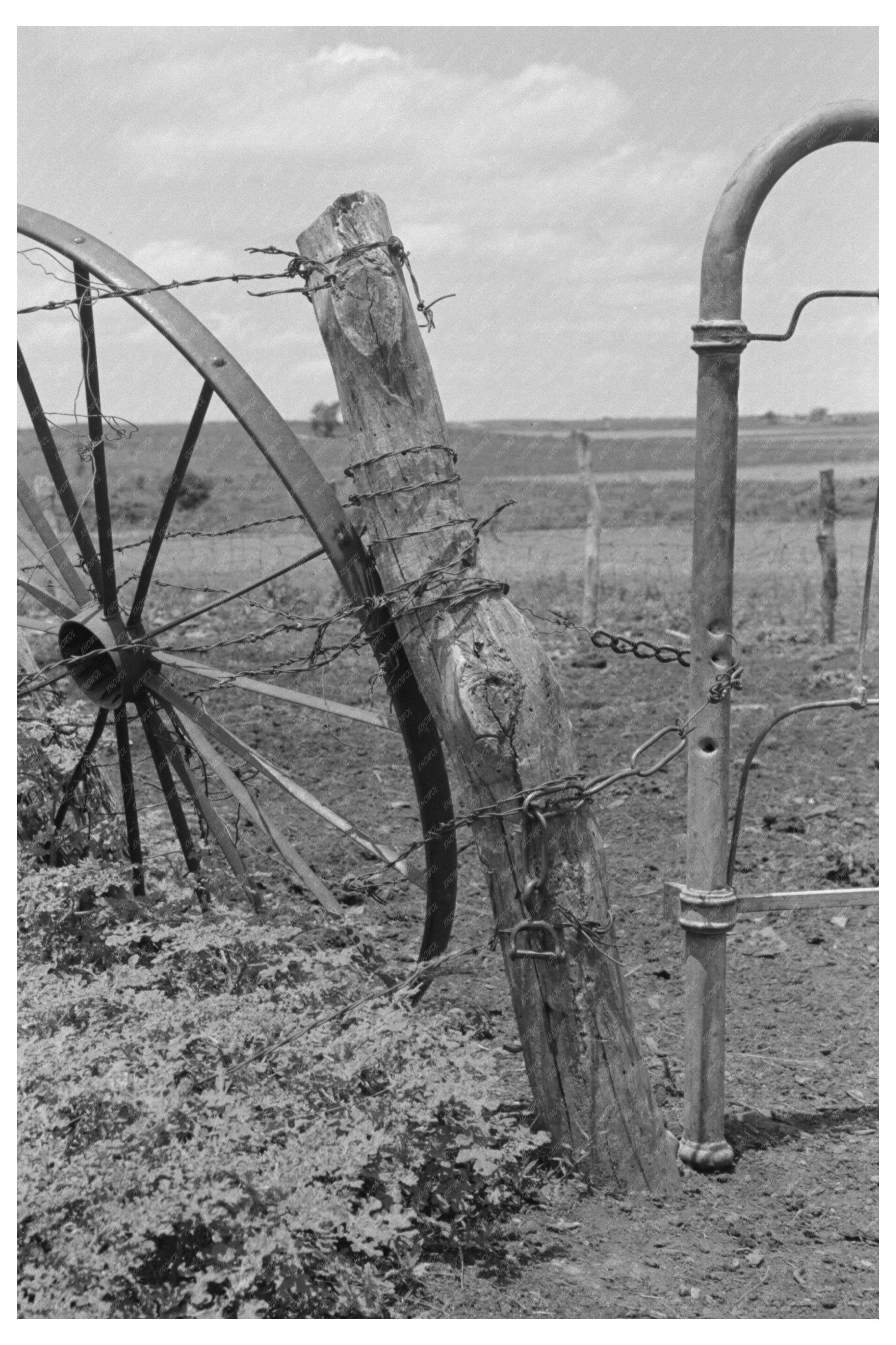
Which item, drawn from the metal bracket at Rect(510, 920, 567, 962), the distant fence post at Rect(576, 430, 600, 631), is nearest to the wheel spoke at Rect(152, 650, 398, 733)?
the metal bracket at Rect(510, 920, 567, 962)

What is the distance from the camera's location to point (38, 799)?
4449mm

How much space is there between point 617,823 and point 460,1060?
312 cm

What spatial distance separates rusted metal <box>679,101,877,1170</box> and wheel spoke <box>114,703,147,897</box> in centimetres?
176

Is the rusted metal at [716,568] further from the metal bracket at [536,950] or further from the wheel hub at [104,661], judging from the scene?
the wheel hub at [104,661]

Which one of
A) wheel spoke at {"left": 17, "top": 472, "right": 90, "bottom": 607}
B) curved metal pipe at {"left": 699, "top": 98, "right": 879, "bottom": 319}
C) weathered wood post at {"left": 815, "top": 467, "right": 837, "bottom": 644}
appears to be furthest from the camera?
weathered wood post at {"left": 815, "top": 467, "right": 837, "bottom": 644}

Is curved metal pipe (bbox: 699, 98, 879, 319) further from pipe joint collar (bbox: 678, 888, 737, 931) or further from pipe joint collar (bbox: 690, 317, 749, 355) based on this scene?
pipe joint collar (bbox: 678, 888, 737, 931)

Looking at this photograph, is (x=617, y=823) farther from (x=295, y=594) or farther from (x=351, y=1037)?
(x=295, y=594)

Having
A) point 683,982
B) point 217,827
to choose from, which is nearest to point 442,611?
point 217,827

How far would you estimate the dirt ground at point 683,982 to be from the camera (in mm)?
2771

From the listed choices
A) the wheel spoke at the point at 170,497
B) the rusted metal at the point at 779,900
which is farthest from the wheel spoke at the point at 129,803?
the rusted metal at the point at 779,900

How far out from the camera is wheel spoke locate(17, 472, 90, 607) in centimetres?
412

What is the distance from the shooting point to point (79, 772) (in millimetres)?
4297

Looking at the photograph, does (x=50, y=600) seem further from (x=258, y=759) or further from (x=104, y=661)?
(x=258, y=759)

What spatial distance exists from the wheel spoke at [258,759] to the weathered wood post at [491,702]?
873 mm
